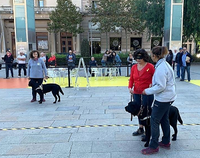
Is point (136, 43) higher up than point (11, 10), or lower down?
lower down

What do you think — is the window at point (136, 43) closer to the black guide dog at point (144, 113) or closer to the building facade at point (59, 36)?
the building facade at point (59, 36)

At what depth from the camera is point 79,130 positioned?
4055 mm

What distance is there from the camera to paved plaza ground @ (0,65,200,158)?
125 inches

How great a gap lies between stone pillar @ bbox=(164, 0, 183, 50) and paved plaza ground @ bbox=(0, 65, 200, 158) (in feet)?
32.8

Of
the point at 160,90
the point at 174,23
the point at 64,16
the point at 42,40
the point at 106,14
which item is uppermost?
the point at 106,14

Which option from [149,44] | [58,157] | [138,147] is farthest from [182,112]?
[149,44]

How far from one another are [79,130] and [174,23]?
46.6 ft

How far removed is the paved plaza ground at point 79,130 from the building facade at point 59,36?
23.2 metres

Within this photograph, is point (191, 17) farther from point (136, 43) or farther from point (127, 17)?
point (136, 43)

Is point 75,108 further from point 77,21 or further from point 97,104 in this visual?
point 77,21

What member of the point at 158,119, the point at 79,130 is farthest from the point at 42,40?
the point at 158,119

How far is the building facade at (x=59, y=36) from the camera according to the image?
2773cm

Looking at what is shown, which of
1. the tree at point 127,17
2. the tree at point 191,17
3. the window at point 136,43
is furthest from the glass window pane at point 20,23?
the window at point 136,43

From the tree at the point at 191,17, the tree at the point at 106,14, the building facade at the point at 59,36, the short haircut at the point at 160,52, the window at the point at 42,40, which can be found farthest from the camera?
the window at the point at 42,40
